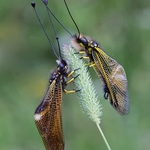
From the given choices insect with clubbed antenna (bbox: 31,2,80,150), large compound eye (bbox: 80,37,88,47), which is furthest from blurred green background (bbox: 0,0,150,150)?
insect with clubbed antenna (bbox: 31,2,80,150)

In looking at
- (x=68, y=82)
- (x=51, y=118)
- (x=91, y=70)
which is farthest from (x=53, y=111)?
(x=91, y=70)

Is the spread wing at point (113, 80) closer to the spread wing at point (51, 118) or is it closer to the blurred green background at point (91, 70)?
the spread wing at point (51, 118)

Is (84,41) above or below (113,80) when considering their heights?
above

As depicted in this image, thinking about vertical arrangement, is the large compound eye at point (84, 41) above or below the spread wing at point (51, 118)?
above

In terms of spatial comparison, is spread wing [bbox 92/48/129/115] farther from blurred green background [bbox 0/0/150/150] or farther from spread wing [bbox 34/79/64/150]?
blurred green background [bbox 0/0/150/150]

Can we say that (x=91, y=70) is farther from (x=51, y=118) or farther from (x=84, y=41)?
(x=51, y=118)

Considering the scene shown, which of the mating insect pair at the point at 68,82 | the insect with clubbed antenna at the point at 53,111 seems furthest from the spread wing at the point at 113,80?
the insect with clubbed antenna at the point at 53,111

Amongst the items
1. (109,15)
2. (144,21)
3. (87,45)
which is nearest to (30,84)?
(109,15)
